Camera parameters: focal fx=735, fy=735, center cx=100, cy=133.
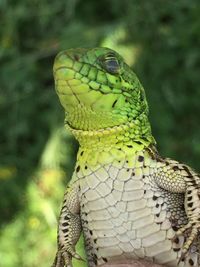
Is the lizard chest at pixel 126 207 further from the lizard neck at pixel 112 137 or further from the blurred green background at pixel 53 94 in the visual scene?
the blurred green background at pixel 53 94

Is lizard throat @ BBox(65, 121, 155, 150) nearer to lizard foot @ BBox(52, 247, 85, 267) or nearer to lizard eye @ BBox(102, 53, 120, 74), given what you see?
lizard eye @ BBox(102, 53, 120, 74)

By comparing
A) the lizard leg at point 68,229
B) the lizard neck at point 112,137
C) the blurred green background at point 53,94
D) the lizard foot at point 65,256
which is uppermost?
the blurred green background at point 53,94

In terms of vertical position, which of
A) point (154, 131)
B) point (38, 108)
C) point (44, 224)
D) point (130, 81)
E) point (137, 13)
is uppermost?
point (137, 13)

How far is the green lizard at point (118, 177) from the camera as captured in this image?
5.72 feet

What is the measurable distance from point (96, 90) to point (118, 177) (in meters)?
0.22

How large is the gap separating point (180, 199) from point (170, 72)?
2.59 metres

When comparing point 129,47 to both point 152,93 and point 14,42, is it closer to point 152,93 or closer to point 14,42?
point 152,93

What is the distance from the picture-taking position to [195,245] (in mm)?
1838

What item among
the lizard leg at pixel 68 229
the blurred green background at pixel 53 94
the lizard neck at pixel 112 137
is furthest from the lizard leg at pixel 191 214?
the blurred green background at pixel 53 94

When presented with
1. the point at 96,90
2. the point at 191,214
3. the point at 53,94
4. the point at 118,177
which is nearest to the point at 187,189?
the point at 191,214

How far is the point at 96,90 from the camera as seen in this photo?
1.76 meters

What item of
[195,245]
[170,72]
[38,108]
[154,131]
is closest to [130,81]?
[195,245]

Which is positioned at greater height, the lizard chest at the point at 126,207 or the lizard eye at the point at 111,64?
the lizard eye at the point at 111,64

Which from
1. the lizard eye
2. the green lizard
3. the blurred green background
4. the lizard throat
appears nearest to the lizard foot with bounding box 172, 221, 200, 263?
the green lizard
